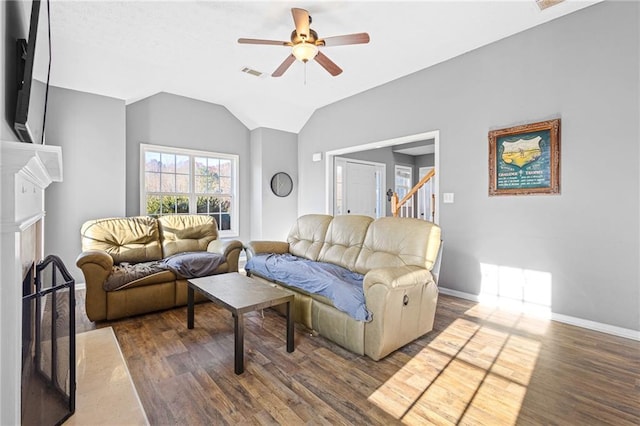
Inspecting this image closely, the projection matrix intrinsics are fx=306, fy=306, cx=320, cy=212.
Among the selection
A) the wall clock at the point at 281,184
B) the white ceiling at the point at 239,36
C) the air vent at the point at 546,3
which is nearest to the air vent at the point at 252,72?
the white ceiling at the point at 239,36

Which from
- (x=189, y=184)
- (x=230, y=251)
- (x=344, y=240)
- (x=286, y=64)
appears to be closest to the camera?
(x=286, y=64)

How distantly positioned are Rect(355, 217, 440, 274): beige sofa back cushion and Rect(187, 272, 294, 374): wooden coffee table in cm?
95

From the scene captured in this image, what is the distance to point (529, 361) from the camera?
226cm

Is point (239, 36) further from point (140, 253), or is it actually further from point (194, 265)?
point (140, 253)

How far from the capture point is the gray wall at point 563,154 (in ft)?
8.91

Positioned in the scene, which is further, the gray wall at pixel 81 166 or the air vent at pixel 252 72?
the air vent at pixel 252 72

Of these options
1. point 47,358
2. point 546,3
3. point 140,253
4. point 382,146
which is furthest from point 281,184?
point 47,358

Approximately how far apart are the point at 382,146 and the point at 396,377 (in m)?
3.57

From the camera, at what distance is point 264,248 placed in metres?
3.82

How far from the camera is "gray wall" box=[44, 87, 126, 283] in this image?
3.96 meters

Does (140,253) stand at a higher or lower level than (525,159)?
lower

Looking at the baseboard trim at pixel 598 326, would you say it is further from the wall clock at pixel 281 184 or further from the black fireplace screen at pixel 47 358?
the wall clock at pixel 281 184

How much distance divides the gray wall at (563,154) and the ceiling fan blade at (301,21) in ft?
7.00

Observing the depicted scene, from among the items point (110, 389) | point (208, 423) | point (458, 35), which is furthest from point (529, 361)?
point (458, 35)
